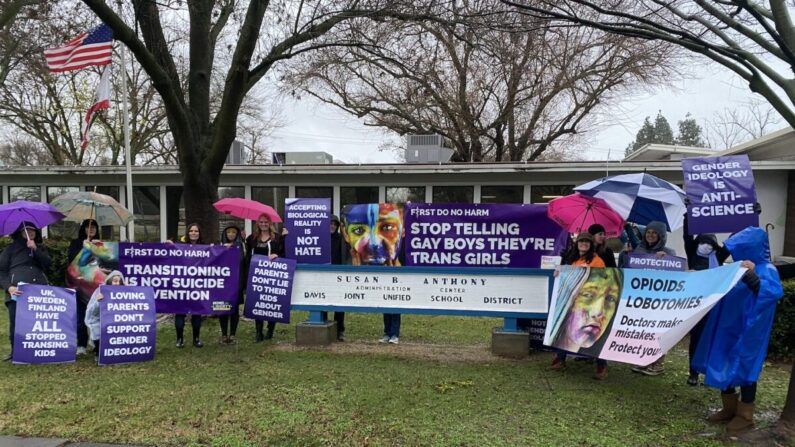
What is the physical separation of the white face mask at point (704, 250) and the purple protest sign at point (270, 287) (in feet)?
16.0

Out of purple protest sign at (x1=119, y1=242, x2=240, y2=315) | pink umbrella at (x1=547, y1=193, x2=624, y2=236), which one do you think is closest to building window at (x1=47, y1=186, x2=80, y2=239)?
purple protest sign at (x1=119, y1=242, x2=240, y2=315)

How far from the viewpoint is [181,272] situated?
252 inches

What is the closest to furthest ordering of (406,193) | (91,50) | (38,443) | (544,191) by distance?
(38,443)
(91,50)
(544,191)
(406,193)

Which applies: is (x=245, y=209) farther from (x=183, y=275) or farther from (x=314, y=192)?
(x=314, y=192)

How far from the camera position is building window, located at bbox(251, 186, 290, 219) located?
14497mm

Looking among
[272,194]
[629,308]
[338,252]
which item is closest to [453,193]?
[272,194]

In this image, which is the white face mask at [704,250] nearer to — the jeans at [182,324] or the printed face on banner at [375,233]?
the printed face on banner at [375,233]

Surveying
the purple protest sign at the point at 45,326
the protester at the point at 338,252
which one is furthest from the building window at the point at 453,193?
the purple protest sign at the point at 45,326

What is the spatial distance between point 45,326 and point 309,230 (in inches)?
131

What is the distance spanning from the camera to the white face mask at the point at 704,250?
212 inches

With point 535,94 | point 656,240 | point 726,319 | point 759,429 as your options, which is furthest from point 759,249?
point 535,94

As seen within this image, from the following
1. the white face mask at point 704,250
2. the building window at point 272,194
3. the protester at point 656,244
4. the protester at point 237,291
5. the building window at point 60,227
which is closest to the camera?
the white face mask at point 704,250

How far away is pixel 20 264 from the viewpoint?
5738 mm

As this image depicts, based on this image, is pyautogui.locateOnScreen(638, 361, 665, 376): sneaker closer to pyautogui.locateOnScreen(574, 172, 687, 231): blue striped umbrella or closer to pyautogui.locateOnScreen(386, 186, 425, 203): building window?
pyautogui.locateOnScreen(574, 172, 687, 231): blue striped umbrella
